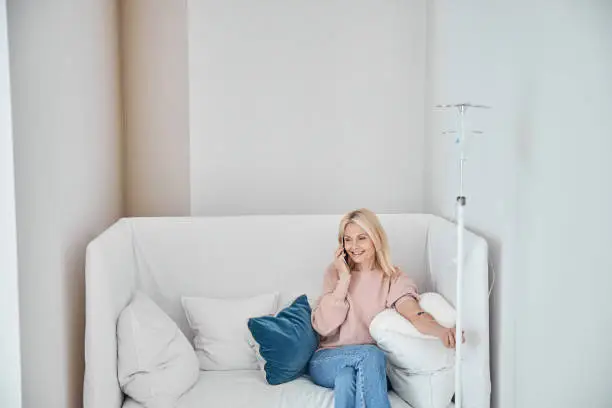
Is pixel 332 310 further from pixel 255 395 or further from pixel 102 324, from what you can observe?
pixel 102 324

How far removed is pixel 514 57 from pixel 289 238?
1.25 meters

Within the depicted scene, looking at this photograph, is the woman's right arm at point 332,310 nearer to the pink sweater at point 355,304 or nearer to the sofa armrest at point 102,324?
the pink sweater at point 355,304

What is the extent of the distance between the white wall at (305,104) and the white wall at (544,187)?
2.14 ft

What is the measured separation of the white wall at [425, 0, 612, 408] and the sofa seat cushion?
58 centimetres

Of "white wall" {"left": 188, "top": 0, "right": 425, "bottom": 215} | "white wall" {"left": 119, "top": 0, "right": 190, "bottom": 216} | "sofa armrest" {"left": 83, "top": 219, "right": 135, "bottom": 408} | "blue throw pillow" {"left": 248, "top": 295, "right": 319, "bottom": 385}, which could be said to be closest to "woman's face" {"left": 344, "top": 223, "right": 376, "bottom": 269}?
"blue throw pillow" {"left": 248, "top": 295, "right": 319, "bottom": 385}

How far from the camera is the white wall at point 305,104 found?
11.3 ft

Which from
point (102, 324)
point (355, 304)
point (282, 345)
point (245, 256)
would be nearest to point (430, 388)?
point (355, 304)

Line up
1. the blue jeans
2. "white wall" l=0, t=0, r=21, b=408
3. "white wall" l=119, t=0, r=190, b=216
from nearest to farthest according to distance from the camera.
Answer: "white wall" l=0, t=0, r=21, b=408, the blue jeans, "white wall" l=119, t=0, r=190, b=216

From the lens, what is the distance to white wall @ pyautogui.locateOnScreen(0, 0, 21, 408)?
212cm

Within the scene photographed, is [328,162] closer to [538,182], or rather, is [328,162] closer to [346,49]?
[346,49]

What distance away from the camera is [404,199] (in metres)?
3.55

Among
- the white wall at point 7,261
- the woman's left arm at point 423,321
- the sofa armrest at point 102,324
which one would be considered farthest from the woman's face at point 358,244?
the white wall at point 7,261

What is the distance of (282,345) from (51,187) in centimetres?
99

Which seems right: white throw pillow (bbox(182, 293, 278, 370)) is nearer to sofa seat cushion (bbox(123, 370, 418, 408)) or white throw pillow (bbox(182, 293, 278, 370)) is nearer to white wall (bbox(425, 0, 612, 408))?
sofa seat cushion (bbox(123, 370, 418, 408))
